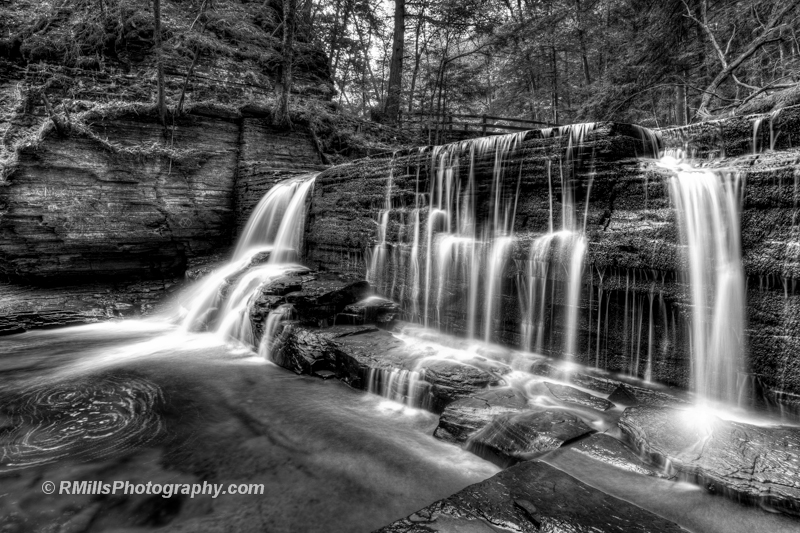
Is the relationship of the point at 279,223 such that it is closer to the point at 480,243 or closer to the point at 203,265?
the point at 203,265

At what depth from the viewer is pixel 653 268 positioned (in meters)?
4.39

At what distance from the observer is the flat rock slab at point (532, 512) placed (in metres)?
2.34

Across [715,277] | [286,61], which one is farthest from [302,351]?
[286,61]

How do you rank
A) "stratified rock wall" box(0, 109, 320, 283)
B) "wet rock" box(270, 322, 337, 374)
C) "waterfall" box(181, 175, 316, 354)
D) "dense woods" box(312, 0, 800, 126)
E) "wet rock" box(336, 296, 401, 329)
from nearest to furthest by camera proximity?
"wet rock" box(270, 322, 337, 374) → "wet rock" box(336, 296, 401, 329) → "waterfall" box(181, 175, 316, 354) → "stratified rock wall" box(0, 109, 320, 283) → "dense woods" box(312, 0, 800, 126)

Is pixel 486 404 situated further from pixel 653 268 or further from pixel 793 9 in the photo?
pixel 793 9

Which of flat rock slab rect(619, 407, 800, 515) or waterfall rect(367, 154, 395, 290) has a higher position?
waterfall rect(367, 154, 395, 290)

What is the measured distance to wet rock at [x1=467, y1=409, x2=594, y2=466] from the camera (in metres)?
3.34

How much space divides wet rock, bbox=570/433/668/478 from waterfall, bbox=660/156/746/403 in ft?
5.04

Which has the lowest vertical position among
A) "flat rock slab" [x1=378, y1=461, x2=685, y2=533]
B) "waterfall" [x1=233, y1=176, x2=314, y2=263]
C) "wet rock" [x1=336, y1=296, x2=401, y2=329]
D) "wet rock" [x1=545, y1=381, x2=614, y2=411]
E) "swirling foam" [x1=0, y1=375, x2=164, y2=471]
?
"swirling foam" [x1=0, y1=375, x2=164, y2=471]

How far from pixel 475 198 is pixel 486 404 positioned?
Result: 11.2 feet

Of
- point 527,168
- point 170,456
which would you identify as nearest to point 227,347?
point 170,456

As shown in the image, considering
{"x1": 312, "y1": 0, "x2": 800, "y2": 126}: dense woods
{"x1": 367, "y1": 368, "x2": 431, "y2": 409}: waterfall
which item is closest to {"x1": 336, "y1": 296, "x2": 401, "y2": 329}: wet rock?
{"x1": 367, "y1": 368, "x2": 431, "y2": 409}: waterfall

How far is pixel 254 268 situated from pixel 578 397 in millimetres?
6948

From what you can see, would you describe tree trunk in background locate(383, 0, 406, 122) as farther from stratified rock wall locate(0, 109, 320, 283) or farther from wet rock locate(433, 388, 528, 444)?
wet rock locate(433, 388, 528, 444)
